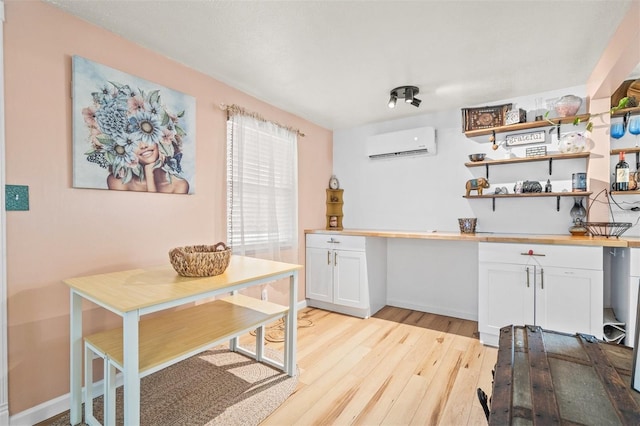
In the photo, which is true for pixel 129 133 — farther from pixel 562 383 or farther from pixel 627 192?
pixel 627 192

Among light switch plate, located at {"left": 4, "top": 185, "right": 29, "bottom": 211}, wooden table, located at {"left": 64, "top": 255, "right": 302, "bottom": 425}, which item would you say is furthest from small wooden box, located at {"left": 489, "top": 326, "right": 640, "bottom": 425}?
light switch plate, located at {"left": 4, "top": 185, "right": 29, "bottom": 211}

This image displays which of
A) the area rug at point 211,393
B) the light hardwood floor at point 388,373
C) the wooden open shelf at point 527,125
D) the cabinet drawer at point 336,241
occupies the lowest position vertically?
the light hardwood floor at point 388,373

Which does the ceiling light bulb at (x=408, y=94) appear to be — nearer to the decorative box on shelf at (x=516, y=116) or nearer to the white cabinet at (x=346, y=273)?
the decorative box on shelf at (x=516, y=116)

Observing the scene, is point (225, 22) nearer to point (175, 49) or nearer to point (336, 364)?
point (175, 49)

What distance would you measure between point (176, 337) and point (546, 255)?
2.65 m

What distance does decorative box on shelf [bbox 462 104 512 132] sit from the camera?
3.06 m

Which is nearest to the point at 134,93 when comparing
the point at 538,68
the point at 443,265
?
the point at 538,68

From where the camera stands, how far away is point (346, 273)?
332 centimetres

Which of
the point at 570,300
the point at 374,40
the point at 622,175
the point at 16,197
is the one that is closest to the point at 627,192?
the point at 622,175

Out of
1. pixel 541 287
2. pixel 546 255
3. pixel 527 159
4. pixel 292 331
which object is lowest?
pixel 292 331

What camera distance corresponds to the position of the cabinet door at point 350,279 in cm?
323

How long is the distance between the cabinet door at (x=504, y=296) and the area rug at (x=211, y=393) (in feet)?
5.54

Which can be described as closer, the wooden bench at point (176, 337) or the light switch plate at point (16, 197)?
the wooden bench at point (176, 337)

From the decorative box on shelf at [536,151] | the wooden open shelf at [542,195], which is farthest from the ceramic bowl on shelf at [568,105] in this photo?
the wooden open shelf at [542,195]
